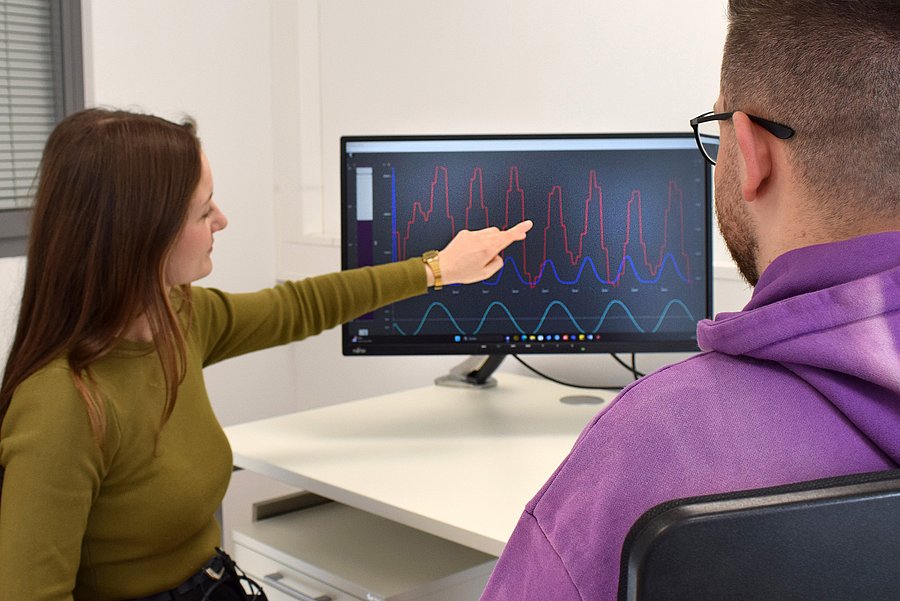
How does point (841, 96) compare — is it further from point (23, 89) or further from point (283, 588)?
point (23, 89)

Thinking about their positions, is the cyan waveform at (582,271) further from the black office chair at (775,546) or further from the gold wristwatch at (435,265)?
the black office chair at (775,546)

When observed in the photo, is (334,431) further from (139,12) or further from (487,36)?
(139,12)

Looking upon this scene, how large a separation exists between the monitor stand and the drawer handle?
0.61 m

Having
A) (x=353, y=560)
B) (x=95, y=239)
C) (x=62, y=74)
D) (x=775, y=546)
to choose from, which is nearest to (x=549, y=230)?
(x=353, y=560)

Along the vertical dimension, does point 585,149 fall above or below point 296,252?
above

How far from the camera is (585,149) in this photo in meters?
1.83

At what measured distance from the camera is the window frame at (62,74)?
2531 millimetres

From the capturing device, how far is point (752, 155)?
0.80m

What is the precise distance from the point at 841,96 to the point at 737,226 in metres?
0.13

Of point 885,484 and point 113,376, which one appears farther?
point 113,376

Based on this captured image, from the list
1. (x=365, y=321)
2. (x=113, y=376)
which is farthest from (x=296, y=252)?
(x=113, y=376)

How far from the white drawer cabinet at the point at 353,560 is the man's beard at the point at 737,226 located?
2.76 ft

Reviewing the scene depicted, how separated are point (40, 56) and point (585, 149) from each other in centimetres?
152

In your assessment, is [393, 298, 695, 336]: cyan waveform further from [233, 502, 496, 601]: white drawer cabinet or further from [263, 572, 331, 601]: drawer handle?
[263, 572, 331, 601]: drawer handle
